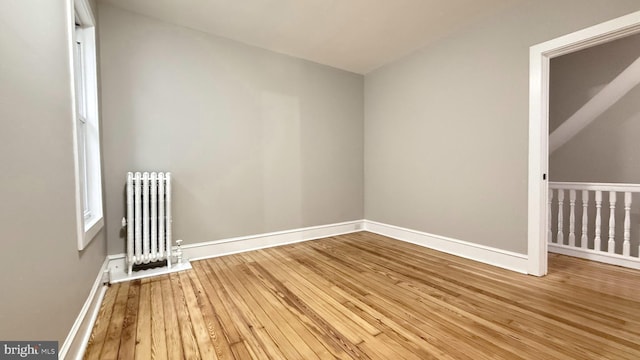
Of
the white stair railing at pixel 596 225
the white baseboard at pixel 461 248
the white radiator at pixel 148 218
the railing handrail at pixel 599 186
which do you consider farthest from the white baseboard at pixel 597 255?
the white radiator at pixel 148 218

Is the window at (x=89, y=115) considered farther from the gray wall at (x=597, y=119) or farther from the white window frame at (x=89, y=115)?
the gray wall at (x=597, y=119)

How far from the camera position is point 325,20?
261cm

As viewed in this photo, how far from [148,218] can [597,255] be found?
4578 mm

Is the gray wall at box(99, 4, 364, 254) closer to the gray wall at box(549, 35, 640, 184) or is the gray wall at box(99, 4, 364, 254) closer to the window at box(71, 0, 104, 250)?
the window at box(71, 0, 104, 250)

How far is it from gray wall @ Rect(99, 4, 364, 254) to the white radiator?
0.70ft

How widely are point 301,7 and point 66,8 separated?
1.72 metres

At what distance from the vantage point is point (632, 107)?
10.7ft

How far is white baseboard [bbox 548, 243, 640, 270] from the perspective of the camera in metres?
2.46

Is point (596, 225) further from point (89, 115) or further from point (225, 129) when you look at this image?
point (89, 115)

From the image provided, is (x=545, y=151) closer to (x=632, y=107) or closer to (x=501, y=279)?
(x=501, y=279)

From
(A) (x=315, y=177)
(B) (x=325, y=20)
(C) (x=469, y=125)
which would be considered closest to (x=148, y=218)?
(A) (x=315, y=177)

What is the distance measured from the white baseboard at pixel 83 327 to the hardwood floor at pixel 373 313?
0.05 meters

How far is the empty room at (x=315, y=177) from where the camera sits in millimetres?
1289

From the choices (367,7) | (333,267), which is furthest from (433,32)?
(333,267)
